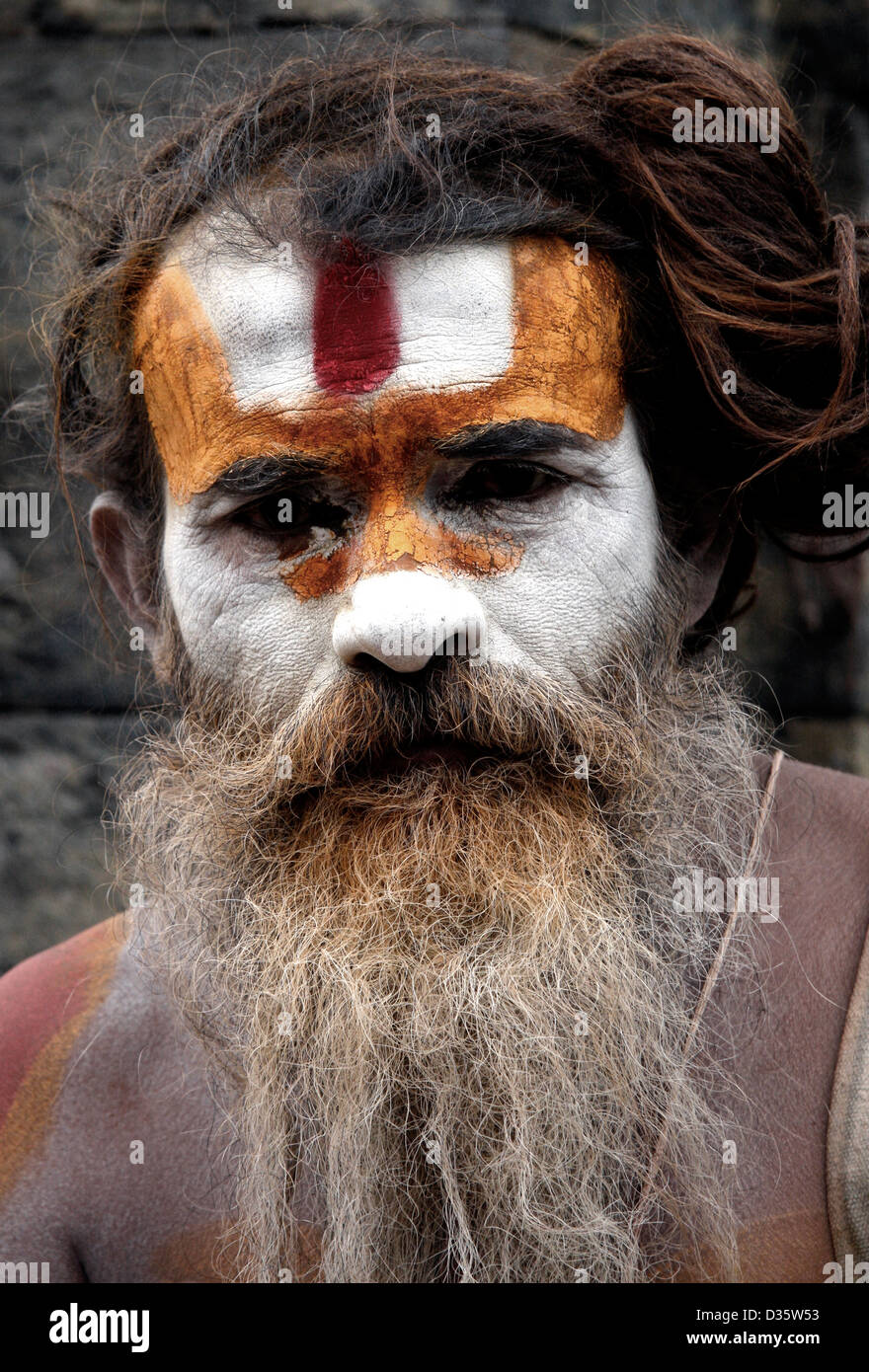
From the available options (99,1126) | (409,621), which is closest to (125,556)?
(409,621)

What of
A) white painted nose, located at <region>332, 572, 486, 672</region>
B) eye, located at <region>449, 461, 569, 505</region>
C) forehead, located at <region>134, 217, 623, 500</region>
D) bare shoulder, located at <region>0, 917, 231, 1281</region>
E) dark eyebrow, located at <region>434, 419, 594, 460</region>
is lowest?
bare shoulder, located at <region>0, 917, 231, 1281</region>

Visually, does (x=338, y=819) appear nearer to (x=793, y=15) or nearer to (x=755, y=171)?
(x=755, y=171)

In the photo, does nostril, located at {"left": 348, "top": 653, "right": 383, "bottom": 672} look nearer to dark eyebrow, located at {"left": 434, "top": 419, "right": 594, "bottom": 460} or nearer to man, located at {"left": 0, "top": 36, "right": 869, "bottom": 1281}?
man, located at {"left": 0, "top": 36, "right": 869, "bottom": 1281}

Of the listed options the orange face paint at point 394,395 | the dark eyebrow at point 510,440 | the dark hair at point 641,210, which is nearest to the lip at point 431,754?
the orange face paint at point 394,395

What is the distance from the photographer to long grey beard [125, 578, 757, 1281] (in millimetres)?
1415

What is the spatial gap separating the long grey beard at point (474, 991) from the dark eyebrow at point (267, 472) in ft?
0.87

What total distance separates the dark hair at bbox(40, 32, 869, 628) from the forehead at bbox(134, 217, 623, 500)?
4 cm

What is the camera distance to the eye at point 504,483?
151 cm

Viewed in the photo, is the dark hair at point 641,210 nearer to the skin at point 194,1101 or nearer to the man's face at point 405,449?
the man's face at point 405,449

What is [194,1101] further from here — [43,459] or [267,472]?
[43,459]

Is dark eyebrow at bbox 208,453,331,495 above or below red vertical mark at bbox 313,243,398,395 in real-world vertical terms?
below

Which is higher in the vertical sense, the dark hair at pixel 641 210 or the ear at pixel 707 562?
the dark hair at pixel 641 210

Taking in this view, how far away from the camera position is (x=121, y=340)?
1.76 m

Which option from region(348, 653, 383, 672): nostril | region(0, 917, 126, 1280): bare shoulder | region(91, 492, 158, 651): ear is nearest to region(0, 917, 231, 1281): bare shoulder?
region(0, 917, 126, 1280): bare shoulder
